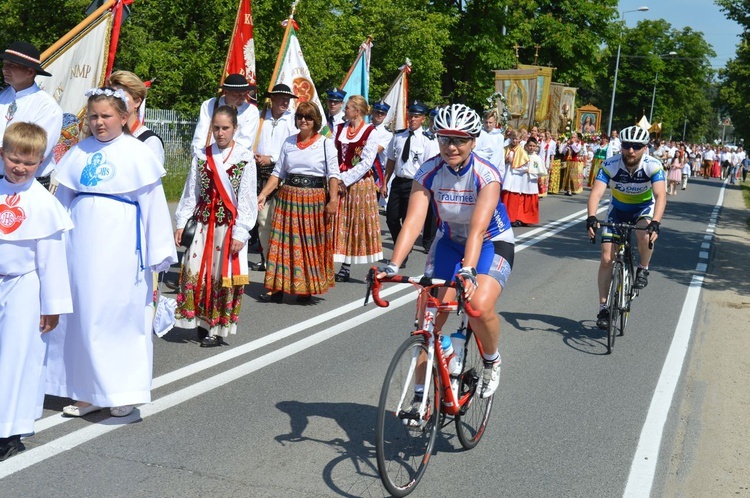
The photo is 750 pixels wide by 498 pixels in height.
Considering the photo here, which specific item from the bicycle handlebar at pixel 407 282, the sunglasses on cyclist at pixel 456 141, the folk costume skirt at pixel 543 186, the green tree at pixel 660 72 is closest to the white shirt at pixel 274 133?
the sunglasses on cyclist at pixel 456 141

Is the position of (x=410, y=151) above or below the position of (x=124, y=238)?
above

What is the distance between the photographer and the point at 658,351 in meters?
8.39

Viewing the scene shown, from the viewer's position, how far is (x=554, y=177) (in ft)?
99.0

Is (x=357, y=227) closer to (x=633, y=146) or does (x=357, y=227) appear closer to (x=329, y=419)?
(x=633, y=146)

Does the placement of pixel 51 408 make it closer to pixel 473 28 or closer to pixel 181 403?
pixel 181 403

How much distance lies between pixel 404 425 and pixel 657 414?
2.48m

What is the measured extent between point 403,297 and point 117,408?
5.02 meters

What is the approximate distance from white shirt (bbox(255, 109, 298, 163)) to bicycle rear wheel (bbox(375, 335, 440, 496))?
21.2 feet

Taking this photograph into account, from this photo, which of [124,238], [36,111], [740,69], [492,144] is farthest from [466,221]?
[740,69]

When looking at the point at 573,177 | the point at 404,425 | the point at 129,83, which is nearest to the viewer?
the point at 404,425

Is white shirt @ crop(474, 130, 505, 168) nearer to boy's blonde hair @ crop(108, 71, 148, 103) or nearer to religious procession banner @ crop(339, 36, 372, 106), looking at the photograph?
religious procession banner @ crop(339, 36, 372, 106)

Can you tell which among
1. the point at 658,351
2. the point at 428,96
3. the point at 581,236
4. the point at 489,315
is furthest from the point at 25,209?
the point at 428,96

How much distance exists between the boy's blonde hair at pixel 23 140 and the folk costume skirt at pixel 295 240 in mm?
4417

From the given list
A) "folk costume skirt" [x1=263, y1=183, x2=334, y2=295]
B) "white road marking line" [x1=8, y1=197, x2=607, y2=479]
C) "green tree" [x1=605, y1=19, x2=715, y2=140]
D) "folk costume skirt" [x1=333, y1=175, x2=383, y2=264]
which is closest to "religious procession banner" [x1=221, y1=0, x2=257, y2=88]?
"folk costume skirt" [x1=333, y1=175, x2=383, y2=264]
